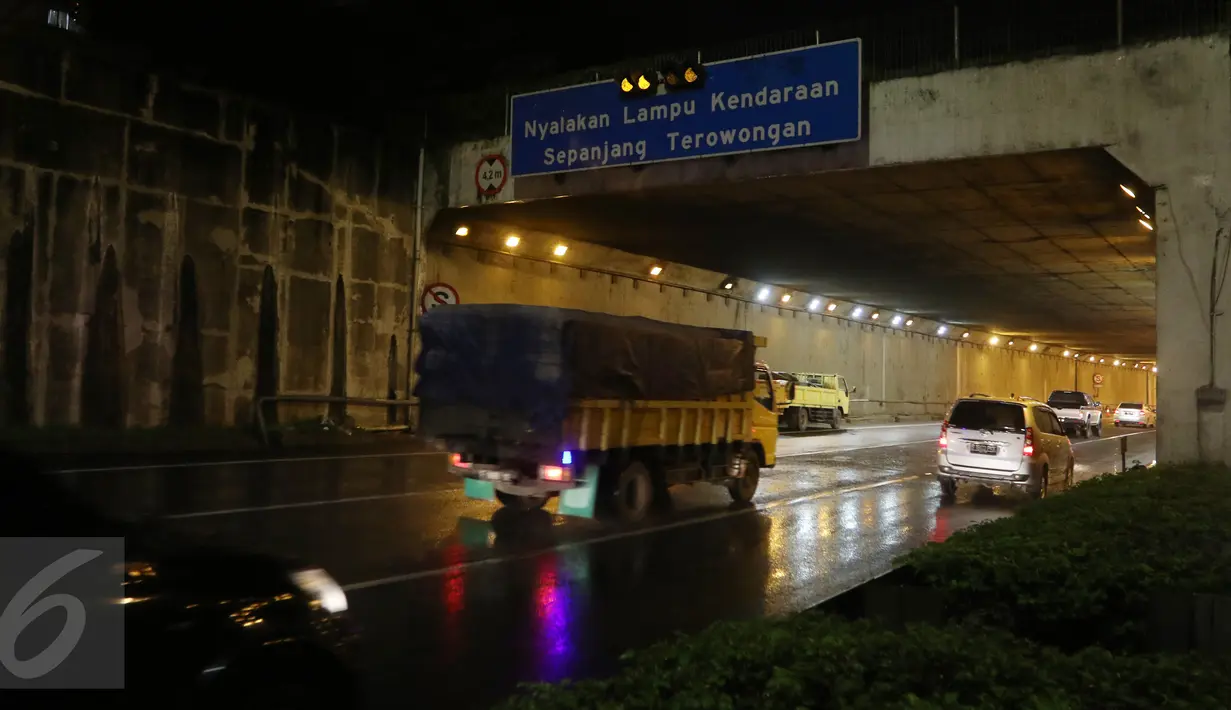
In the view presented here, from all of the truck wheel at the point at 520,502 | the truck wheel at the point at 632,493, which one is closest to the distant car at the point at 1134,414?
the truck wheel at the point at 632,493

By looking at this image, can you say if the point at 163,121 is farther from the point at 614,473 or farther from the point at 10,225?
the point at 614,473

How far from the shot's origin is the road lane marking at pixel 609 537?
834 centimetres

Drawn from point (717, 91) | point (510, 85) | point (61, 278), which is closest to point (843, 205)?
point (717, 91)

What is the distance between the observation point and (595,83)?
57.9 feet

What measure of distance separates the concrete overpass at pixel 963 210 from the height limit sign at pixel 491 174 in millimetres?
174

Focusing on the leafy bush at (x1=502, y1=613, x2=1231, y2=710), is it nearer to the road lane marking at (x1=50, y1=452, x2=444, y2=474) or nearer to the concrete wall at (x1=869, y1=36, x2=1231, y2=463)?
the concrete wall at (x1=869, y1=36, x2=1231, y2=463)

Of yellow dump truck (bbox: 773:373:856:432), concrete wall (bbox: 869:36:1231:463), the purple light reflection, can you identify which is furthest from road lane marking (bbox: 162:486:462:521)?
yellow dump truck (bbox: 773:373:856:432)

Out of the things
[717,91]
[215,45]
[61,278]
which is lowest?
[61,278]

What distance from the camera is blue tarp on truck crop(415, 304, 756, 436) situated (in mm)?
11508

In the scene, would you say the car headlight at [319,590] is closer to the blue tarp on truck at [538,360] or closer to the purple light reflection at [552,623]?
the purple light reflection at [552,623]

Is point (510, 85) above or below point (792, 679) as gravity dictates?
above

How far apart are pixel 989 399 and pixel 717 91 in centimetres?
694

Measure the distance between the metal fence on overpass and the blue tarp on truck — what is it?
649cm

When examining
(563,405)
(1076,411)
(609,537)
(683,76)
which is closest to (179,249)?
(683,76)
